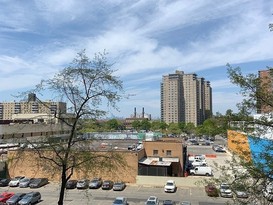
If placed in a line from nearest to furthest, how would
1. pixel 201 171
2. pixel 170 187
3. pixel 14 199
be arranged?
pixel 14 199 → pixel 170 187 → pixel 201 171

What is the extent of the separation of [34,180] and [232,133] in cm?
3441

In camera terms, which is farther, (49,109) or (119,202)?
(119,202)

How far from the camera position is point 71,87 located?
54.8 ft

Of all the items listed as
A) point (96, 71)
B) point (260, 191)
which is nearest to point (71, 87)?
point (96, 71)

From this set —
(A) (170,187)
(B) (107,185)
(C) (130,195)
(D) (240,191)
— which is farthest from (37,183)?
(D) (240,191)

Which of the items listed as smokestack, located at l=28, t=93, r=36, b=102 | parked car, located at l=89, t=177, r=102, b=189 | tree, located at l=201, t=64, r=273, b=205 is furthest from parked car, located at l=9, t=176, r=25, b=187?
tree, located at l=201, t=64, r=273, b=205

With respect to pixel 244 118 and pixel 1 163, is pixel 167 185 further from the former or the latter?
pixel 244 118

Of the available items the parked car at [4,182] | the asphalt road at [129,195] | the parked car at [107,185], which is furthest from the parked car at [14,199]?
the parked car at [4,182]

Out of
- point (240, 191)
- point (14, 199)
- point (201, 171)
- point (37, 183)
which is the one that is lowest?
point (201, 171)

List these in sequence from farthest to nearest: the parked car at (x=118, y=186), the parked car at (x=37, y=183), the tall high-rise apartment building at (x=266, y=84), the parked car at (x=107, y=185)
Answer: the parked car at (x=37, y=183) → the parked car at (x=107, y=185) → the parked car at (x=118, y=186) → the tall high-rise apartment building at (x=266, y=84)

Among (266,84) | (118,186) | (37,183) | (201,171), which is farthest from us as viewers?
(201,171)

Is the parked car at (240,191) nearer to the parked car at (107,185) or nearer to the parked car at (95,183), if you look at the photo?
the parked car at (107,185)

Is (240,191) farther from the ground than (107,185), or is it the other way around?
(240,191)

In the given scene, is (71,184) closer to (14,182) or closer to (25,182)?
(25,182)
